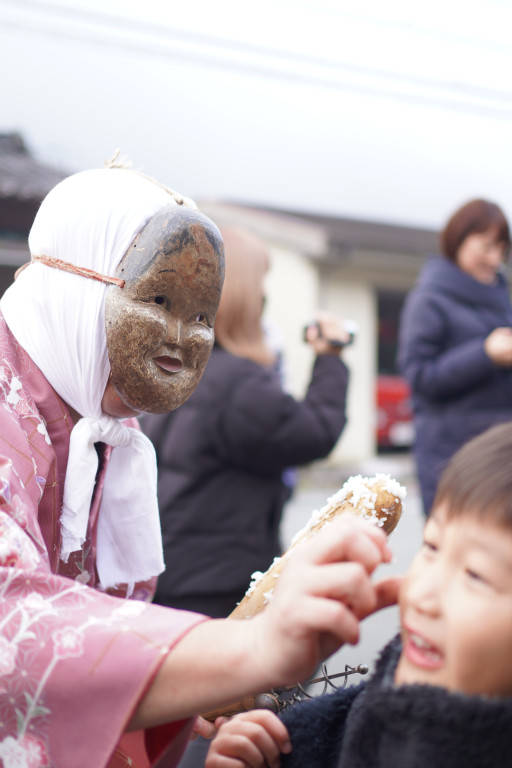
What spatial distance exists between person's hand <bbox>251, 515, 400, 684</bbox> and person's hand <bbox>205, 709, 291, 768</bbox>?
1.10 ft

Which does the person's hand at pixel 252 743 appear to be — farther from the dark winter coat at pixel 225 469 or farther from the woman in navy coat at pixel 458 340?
the woman in navy coat at pixel 458 340

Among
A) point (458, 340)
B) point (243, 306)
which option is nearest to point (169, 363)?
point (243, 306)

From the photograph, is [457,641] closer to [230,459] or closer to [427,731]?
[427,731]

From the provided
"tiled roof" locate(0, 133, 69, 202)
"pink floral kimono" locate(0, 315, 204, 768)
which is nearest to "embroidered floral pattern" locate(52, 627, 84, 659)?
"pink floral kimono" locate(0, 315, 204, 768)

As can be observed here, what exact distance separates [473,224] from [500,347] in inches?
25.7

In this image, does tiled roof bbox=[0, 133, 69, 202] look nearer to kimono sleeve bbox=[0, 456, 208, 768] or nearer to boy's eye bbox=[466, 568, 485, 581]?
kimono sleeve bbox=[0, 456, 208, 768]

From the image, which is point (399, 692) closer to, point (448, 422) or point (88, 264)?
point (88, 264)

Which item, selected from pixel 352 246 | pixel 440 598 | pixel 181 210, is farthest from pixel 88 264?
Answer: pixel 352 246

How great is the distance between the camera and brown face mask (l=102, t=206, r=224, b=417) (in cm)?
122

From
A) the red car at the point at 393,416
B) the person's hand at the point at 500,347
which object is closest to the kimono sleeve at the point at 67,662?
the person's hand at the point at 500,347

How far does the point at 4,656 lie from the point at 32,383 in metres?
0.47

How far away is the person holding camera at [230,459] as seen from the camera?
257 cm

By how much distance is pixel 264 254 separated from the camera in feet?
9.39

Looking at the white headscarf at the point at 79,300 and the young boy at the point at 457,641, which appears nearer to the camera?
the young boy at the point at 457,641
